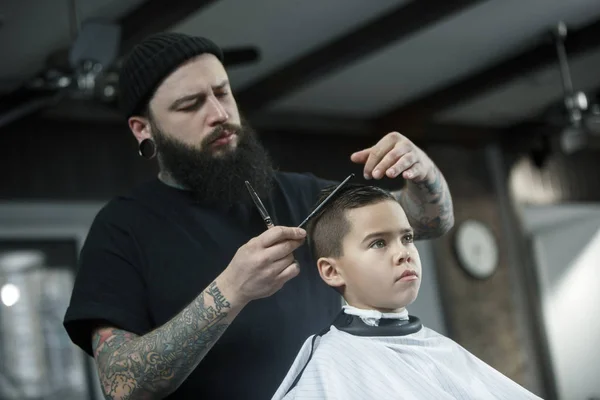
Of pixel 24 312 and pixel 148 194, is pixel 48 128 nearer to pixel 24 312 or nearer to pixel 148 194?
pixel 24 312

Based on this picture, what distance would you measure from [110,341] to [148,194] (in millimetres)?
334

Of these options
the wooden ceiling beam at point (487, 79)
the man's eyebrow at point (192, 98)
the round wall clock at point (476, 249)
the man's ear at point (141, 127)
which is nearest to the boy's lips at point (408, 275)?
the man's eyebrow at point (192, 98)

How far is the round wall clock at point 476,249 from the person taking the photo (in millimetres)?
7109

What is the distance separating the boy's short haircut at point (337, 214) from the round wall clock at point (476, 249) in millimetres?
5528

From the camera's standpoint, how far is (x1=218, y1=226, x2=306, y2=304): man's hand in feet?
4.39

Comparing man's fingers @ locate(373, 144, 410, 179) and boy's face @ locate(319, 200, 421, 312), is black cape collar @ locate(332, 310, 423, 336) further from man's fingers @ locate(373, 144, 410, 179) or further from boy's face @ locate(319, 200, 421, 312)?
man's fingers @ locate(373, 144, 410, 179)

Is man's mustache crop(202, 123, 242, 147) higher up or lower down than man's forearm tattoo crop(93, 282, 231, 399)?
higher up

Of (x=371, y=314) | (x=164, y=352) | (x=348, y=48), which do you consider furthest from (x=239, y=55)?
(x=164, y=352)

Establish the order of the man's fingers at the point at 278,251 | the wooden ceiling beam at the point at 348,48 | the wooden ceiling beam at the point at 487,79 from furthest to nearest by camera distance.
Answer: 1. the wooden ceiling beam at the point at 487,79
2. the wooden ceiling beam at the point at 348,48
3. the man's fingers at the point at 278,251

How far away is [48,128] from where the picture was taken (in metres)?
5.50

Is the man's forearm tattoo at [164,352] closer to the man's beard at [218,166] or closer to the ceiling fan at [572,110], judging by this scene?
the man's beard at [218,166]

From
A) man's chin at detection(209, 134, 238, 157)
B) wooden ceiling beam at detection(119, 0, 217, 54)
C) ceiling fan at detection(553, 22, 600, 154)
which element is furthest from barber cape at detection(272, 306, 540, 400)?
ceiling fan at detection(553, 22, 600, 154)

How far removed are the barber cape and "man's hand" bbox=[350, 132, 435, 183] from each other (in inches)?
10.9

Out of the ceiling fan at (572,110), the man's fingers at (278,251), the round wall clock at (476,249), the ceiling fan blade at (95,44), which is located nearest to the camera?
the man's fingers at (278,251)
